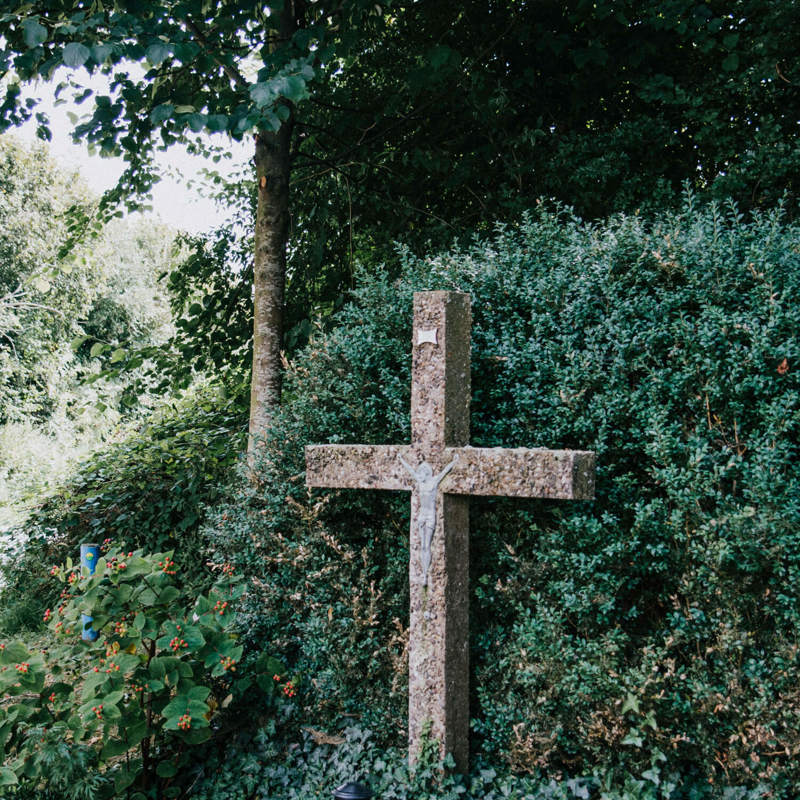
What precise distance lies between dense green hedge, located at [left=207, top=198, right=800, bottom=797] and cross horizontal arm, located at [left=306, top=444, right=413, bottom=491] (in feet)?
0.91

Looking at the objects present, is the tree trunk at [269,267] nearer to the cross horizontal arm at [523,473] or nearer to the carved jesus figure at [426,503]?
the carved jesus figure at [426,503]

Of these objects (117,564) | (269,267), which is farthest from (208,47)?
(117,564)

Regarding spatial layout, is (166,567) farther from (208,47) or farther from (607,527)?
(208,47)

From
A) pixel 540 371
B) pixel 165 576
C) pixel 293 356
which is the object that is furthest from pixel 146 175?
pixel 540 371

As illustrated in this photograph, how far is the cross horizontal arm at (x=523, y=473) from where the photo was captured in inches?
115

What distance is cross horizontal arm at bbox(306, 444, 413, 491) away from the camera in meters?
3.39

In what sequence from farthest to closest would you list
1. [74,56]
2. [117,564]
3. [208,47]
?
1. [208,47]
2. [74,56]
3. [117,564]

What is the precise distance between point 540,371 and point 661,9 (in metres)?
3.41

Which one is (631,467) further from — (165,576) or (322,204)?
(322,204)

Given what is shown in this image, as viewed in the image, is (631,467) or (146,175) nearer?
(631,467)

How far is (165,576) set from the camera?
3.58 meters

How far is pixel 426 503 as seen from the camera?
3238 millimetres

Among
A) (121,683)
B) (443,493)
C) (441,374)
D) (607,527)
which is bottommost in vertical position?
(121,683)

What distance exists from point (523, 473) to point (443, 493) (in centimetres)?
39
